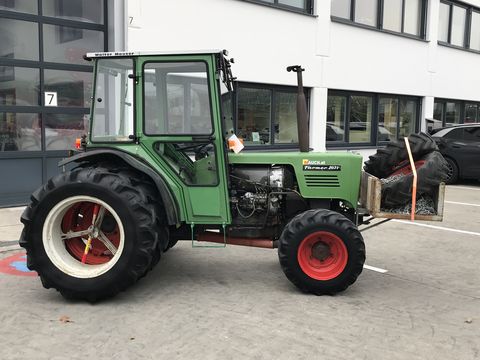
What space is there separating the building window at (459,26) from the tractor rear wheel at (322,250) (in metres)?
12.9

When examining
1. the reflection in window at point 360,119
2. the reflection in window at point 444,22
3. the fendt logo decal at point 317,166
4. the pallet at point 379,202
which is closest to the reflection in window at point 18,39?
the fendt logo decal at point 317,166

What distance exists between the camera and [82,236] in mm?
4352

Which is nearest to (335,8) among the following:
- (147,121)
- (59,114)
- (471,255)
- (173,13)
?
(173,13)

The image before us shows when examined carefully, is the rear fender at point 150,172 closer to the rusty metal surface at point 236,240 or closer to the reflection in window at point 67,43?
the rusty metal surface at point 236,240

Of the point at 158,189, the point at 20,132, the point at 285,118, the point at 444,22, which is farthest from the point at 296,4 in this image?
the point at 158,189

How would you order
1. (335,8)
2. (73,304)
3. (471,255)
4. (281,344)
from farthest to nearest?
(335,8) → (471,255) → (73,304) → (281,344)

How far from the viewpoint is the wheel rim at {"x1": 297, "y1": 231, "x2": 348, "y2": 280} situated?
14.0 feet

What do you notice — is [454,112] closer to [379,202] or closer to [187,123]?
[379,202]

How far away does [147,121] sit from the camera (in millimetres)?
4277

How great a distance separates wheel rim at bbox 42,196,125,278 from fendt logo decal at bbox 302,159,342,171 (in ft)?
5.72

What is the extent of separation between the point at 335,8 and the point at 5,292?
10181 mm

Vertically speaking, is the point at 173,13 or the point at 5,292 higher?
the point at 173,13

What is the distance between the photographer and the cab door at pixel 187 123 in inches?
166

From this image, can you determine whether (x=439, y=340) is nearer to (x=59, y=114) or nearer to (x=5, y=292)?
(x=5, y=292)
